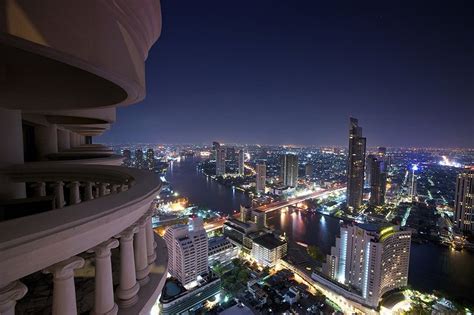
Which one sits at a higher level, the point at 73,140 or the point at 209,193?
the point at 73,140

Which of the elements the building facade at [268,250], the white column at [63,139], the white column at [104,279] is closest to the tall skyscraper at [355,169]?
the building facade at [268,250]

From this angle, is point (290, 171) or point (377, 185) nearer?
point (377, 185)

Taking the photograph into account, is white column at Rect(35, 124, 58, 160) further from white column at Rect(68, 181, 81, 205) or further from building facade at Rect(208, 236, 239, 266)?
building facade at Rect(208, 236, 239, 266)

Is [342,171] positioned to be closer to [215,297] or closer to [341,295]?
[341,295]

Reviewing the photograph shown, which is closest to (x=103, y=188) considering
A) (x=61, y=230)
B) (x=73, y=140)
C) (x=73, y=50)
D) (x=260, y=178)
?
(x=73, y=50)

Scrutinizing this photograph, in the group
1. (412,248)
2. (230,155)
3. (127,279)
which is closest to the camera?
(127,279)

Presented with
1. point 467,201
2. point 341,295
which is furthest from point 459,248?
point 341,295

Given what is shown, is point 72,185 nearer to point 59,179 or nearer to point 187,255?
point 59,179
